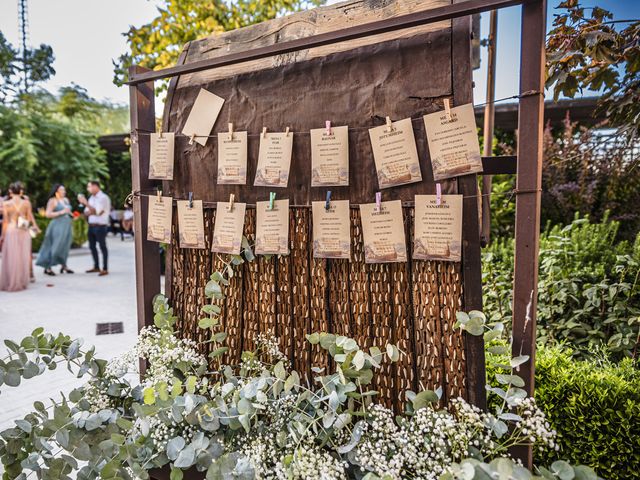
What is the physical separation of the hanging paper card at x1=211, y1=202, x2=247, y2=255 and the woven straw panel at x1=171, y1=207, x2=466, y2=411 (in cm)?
4

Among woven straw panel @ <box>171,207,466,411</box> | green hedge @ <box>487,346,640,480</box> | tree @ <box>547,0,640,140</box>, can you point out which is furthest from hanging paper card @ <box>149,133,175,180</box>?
tree @ <box>547,0,640,140</box>

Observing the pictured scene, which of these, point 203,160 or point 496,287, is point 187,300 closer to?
point 203,160

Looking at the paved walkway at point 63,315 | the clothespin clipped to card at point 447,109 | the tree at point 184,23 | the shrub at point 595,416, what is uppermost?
the tree at point 184,23

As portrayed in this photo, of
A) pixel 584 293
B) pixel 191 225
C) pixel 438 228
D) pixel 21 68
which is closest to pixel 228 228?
pixel 191 225

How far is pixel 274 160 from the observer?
1389mm

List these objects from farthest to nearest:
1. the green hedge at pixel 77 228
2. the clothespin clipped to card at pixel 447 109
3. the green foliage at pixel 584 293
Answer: the green hedge at pixel 77 228 < the green foliage at pixel 584 293 < the clothespin clipped to card at pixel 447 109

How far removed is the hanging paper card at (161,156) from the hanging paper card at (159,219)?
9cm

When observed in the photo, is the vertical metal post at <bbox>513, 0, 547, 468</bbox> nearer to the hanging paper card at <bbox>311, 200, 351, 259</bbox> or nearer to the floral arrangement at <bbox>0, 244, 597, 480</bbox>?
the floral arrangement at <bbox>0, 244, 597, 480</bbox>

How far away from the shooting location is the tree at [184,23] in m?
4.07

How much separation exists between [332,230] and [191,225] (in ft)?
1.87

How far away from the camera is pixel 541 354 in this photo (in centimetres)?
184

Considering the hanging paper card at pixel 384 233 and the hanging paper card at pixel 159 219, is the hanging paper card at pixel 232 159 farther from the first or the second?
the hanging paper card at pixel 384 233

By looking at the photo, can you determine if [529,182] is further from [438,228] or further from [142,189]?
[142,189]

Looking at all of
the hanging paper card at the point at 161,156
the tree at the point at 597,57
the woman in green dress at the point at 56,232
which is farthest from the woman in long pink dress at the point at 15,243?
the tree at the point at 597,57
